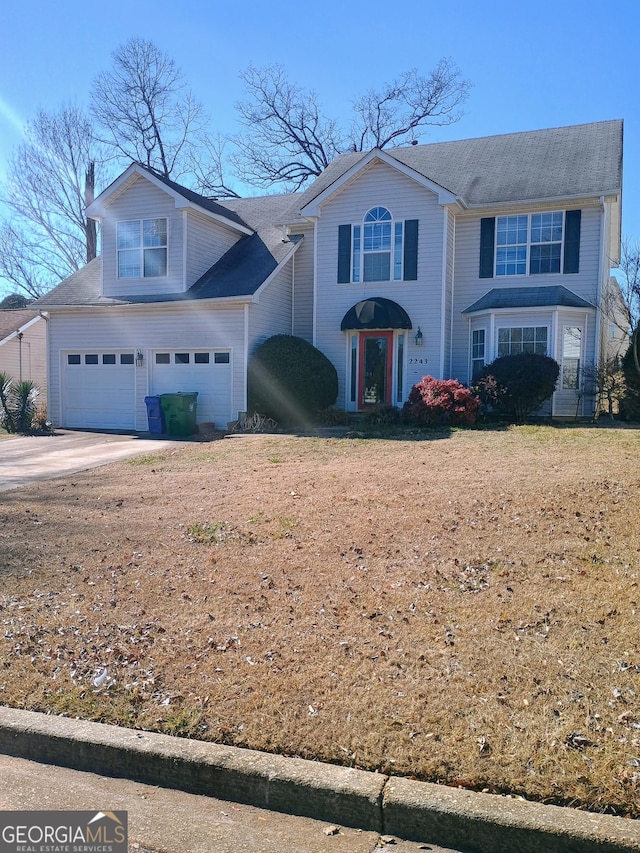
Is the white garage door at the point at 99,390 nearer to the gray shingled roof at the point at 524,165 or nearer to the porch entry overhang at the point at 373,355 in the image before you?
the porch entry overhang at the point at 373,355

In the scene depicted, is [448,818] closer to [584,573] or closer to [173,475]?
[584,573]

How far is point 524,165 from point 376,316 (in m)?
6.07

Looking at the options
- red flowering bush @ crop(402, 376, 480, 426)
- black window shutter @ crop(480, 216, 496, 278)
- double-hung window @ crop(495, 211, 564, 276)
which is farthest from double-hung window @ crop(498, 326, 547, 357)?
red flowering bush @ crop(402, 376, 480, 426)

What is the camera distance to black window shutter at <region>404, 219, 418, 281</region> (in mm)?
17328

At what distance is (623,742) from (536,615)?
1429 millimetres

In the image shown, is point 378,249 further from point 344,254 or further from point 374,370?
point 374,370

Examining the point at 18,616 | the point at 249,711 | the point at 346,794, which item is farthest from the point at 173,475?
the point at 346,794

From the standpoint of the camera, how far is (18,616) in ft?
15.9

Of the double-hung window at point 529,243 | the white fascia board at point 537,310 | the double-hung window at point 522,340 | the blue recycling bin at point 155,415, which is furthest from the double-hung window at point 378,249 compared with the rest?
the blue recycling bin at point 155,415

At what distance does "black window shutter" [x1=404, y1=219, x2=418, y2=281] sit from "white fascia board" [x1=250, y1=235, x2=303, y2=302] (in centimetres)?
326

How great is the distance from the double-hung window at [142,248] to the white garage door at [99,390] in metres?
2.36

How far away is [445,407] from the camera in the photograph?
14.7 m

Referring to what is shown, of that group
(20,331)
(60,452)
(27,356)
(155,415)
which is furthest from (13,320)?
(60,452)

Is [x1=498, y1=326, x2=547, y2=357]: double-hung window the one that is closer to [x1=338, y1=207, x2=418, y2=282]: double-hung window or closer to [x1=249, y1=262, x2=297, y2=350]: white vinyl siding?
[x1=338, y1=207, x2=418, y2=282]: double-hung window
